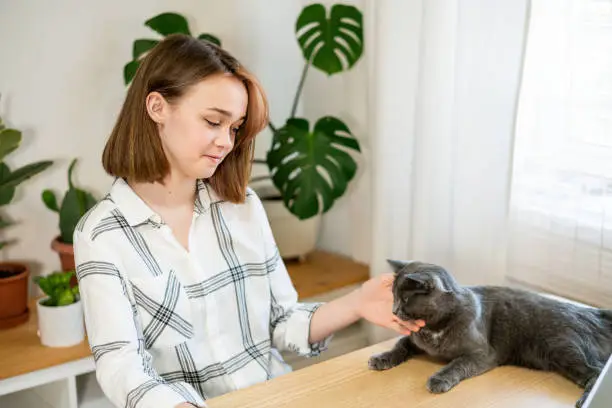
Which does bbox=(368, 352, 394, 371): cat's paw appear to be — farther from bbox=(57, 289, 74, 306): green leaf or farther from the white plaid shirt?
bbox=(57, 289, 74, 306): green leaf

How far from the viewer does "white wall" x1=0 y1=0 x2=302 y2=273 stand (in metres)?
2.03

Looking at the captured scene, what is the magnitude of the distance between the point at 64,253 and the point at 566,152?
3.96 ft

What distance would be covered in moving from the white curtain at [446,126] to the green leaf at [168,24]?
1.59 feet

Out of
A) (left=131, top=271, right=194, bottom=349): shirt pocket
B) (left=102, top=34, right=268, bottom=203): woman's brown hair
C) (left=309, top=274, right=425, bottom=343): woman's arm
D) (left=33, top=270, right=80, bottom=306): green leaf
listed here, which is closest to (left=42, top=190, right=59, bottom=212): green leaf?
(left=33, top=270, right=80, bottom=306): green leaf

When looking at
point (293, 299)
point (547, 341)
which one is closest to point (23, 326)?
point (293, 299)

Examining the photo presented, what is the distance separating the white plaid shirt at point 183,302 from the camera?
132 cm

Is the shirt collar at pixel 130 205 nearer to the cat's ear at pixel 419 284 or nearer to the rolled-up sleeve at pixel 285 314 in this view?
the rolled-up sleeve at pixel 285 314

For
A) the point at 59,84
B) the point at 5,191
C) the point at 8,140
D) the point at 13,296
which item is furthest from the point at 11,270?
the point at 59,84

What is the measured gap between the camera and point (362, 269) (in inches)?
91.3

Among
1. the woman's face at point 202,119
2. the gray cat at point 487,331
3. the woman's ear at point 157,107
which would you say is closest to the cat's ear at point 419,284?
the gray cat at point 487,331

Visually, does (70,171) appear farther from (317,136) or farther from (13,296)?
(317,136)

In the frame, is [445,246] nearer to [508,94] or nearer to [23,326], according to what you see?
[508,94]

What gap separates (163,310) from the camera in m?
1.43

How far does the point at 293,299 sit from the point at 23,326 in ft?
2.38
